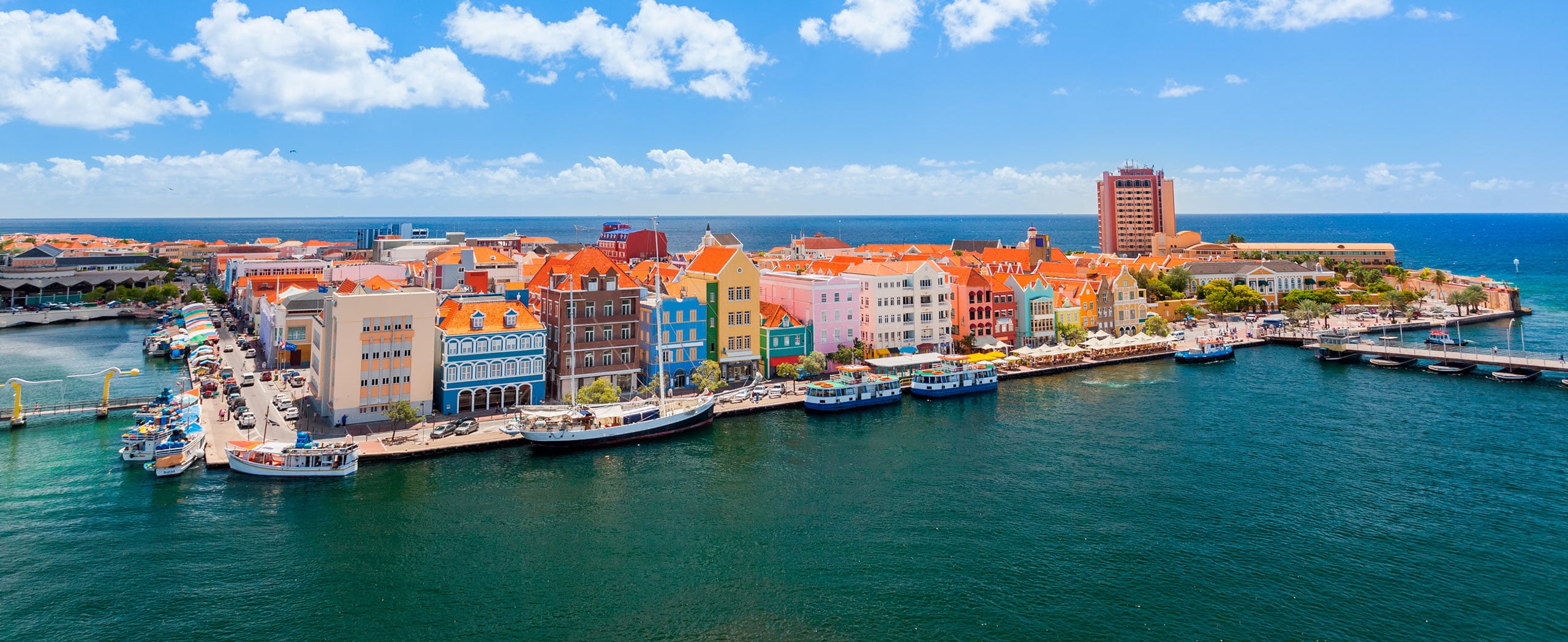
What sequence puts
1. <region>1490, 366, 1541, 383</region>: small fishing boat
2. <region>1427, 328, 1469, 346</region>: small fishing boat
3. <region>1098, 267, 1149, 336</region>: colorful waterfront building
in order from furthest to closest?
<region>1098, 267, 1149, 336</region>: colorful waterfront building < <region>1427, 328, 1469, 346</region>: small fishing boat < <region>1490, 366, 1541, 383</region>: small fishing boat

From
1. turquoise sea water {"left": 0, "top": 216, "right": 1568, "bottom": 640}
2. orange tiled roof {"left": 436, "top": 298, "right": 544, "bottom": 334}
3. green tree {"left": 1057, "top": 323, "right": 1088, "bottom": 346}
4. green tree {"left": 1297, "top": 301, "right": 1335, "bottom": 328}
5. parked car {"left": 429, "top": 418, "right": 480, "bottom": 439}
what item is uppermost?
green tree {"left": 1297, "top": 301, "right": 1335, "bottom": 328}

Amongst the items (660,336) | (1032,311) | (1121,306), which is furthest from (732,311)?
(1121,306)

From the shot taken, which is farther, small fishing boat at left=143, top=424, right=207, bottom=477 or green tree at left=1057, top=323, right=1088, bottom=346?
green tree at left=1057, top=323, right=1088, bottom=346

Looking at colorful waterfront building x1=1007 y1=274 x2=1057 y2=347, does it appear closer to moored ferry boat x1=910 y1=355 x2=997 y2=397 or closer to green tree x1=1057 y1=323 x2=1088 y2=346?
green tree x1=1057 y1=323 x2=1088 y2=346

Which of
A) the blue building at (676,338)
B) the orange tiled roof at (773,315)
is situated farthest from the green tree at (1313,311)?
the blue building at (676,338)

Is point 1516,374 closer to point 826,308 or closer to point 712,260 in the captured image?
point 826,308

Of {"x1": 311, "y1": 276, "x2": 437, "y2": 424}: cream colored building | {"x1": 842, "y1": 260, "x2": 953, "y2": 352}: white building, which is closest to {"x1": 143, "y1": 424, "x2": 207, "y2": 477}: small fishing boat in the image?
Result: {"x1": 311, "y1": 276, "x2": 437, "y2": 424}: cream colored building

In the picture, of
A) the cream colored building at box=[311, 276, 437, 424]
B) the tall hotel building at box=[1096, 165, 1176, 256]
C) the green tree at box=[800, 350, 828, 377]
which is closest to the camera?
the cream colored building at box=[311, 276, 437, 424]
